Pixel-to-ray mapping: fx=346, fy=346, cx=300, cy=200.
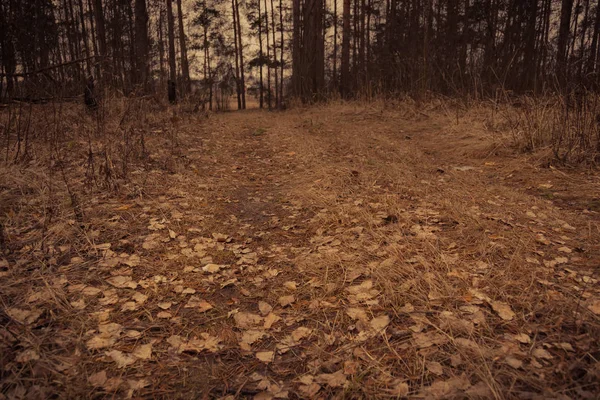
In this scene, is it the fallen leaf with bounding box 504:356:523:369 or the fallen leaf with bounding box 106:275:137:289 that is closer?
the fallen leaf with bounding box 504:356:523:369

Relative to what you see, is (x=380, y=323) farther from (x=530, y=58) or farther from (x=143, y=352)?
(x=530, y=58)

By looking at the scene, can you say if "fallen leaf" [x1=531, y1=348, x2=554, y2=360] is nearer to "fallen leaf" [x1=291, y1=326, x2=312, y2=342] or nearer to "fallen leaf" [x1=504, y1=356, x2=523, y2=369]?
"fallen leaf" [x1=504, y1=356, x2=523, y2=369]

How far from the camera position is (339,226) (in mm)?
2893

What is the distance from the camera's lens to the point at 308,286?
218 centimetres

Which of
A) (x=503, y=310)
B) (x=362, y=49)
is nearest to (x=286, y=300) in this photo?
(x=503, y=310)

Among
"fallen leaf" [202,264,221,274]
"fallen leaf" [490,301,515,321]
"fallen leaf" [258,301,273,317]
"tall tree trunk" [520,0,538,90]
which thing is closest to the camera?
"fallen leaf" [490,301,515,321]

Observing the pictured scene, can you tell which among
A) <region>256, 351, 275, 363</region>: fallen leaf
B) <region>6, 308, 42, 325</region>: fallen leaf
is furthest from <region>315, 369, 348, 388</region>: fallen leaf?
<region>6, 308, 42, 325</region>: fallen leaf

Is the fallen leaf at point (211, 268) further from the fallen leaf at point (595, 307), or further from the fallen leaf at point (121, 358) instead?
the fallen leaf at point (595, 307)

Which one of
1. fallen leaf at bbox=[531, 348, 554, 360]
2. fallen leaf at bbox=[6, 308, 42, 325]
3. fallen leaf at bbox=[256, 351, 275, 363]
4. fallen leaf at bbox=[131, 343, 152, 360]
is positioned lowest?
fallen leaf at bbox=[256, 351, 275, 363]

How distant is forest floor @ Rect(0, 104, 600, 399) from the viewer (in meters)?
1.48

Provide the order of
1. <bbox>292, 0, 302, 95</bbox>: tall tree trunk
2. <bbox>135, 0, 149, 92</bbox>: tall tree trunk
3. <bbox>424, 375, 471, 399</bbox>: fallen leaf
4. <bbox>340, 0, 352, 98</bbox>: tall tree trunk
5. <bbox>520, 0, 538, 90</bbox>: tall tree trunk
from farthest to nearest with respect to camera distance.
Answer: <bbox>340, 0, 352, 98</bbox>: tall tree trunk < <bbox>292, 0, 302, 95</bbox>: tall tree trunk < <bbox>135, 0, 149, 92</bbox>: tall tree trunk < <bbox>520, 0, 538, 90</bbox>: tall tree trunk < <bbox>424, 375, 471, 399</bbox>: fallen leaf

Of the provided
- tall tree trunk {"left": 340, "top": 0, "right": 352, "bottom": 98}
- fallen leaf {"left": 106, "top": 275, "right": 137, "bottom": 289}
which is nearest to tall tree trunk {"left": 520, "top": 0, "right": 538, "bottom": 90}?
tall tree trunk {"left": 340, "top": 0, "right": 352, "bottom": 98}

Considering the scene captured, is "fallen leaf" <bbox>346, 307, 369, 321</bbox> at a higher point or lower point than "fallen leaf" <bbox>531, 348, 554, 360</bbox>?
lower

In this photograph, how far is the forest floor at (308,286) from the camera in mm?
1478
